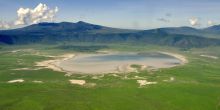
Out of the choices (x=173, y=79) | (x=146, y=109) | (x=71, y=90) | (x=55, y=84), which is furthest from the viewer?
(x=173, y=79)

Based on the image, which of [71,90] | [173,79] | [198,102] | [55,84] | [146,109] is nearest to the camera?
[146,109]

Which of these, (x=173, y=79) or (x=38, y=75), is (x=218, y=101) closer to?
(x=173, y=79)

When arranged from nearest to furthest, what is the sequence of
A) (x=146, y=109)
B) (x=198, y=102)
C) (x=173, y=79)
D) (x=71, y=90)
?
(x=146, y=109) → (x=198, y=102) → (x=71, y=90) → (x=173, y=79)

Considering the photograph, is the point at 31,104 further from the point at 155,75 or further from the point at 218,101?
the point at 155,75

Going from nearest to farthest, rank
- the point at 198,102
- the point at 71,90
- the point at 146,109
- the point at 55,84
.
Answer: the point at 146,109, the point at 198,102, the point at 71,90, the point at 55,84

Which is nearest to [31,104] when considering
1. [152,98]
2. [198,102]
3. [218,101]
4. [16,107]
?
[16,107]

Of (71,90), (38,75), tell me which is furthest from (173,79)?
(38,75)

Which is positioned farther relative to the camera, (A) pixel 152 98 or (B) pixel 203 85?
(B) pixel 203 85

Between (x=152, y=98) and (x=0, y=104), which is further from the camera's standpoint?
(x=152, y=98)

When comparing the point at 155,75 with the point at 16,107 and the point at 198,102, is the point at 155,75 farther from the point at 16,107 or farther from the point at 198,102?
the point at 16,107
